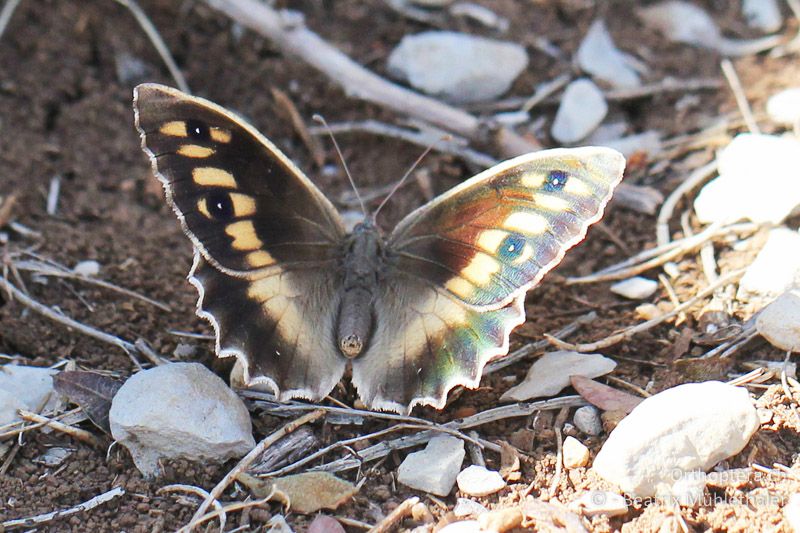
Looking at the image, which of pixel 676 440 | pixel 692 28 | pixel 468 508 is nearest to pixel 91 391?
pixel 468 508

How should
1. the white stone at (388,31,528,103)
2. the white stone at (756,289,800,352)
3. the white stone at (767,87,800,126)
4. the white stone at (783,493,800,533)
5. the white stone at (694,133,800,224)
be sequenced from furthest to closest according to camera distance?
the white stone at (388,31,528,103) < the white stone at (767,87,800,126) < the white stone at (694,133,800,224) < the white stone at (756,289,800,352) < the white stone at (783,493,800,533)

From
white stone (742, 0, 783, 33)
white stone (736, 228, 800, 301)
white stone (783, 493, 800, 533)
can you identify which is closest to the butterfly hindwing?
white stone (736, 228, 800, 301)

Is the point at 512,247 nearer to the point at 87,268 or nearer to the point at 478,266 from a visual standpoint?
the point at 478,266

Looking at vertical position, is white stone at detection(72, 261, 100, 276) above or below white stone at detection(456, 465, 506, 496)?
above

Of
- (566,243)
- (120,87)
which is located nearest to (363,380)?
(566,243)

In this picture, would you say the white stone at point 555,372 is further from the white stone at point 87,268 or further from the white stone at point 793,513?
the white stone at point 87,268

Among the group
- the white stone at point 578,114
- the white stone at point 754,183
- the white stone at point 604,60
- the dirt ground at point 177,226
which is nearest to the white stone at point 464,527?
the dirt ground at point 177,226

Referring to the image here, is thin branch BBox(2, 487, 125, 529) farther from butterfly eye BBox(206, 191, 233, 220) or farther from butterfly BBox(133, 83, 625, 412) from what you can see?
butterfly eye BBox(206, 191, 233, 220)
